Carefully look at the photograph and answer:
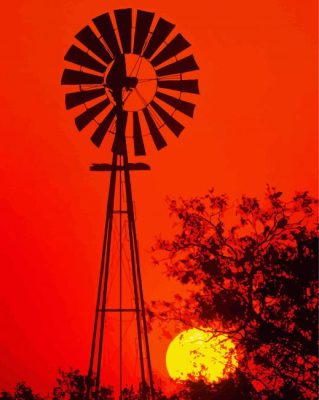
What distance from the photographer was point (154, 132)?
14086mm

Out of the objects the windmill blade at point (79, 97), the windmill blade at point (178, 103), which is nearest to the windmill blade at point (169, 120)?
the windmill blade at point (178, 103)

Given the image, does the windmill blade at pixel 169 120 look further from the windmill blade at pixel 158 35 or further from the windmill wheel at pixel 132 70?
the windmill blade at pixel 158 35

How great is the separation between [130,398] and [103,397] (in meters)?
0.57

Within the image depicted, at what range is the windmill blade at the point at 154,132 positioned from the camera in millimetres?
14070

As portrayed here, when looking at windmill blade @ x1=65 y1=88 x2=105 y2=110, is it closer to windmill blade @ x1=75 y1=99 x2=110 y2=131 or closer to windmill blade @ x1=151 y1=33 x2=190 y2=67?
windmill blade @ x1=75 y1=99 x2=110 y2=131

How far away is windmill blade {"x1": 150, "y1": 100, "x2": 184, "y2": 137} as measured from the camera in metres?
14.0

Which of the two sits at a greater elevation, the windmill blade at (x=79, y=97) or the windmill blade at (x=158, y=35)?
the windmill blade at (x=158, y=35)

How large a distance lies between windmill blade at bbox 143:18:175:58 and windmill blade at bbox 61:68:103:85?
0.90m

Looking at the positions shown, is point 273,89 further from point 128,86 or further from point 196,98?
point 128,86

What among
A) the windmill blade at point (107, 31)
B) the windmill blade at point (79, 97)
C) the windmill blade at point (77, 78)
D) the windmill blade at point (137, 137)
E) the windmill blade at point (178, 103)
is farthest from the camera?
the windmill blade at point (137, 137)

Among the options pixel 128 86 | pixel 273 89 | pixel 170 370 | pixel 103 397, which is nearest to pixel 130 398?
pixel 103 397

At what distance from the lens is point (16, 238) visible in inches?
714

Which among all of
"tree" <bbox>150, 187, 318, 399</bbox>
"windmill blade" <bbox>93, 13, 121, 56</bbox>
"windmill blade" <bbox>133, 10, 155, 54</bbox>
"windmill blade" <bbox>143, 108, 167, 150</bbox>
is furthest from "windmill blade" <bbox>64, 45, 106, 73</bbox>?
"tree" <bbox>150, 187, 318, 399</bbox>

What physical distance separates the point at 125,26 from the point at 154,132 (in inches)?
70.4
